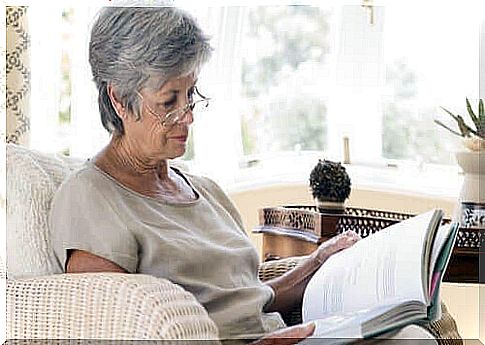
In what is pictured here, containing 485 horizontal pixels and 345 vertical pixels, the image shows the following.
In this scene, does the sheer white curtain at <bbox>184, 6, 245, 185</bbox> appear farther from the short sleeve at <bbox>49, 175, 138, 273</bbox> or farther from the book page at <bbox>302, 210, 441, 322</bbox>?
the short sleeve at <bbox>49, 175, 138, 273</bbox>

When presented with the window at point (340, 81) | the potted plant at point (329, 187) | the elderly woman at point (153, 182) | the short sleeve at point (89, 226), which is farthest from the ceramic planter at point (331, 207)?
the short sleeve at point (89, 226)

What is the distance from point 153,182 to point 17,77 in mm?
782

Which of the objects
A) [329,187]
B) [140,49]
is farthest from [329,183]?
[140,49]

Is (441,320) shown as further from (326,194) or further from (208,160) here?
(208,160)

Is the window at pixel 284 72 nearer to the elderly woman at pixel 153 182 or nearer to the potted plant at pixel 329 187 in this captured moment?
the potted plant at pixel 329 187

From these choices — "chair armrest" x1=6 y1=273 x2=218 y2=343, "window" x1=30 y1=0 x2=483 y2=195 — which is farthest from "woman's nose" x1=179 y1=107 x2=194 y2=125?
"window" x1=30 y1=0 x2=483 y2=195

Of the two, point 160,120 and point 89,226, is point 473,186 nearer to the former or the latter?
Result: point 160,120

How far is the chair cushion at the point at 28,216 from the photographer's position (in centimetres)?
137

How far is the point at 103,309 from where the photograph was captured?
3.96 feet

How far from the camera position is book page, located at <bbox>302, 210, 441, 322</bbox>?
54.5 inches

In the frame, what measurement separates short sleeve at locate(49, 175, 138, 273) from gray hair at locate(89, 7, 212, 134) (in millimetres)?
140

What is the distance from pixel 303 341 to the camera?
1229 millimetres

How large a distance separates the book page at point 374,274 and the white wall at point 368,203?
946 millimetres

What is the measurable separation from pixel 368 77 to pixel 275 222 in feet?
1.97
